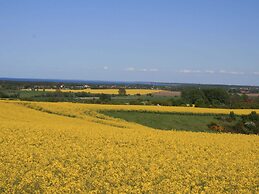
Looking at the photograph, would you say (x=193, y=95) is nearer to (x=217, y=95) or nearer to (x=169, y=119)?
(x=217, y=95)

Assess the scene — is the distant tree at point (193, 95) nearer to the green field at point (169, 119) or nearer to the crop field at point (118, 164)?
the green field at point (169, 119)

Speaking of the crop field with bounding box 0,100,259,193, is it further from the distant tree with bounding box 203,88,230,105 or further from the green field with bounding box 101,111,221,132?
the distant tree with bounding box 203,88,230,105

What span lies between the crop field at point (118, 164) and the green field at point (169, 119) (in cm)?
1731

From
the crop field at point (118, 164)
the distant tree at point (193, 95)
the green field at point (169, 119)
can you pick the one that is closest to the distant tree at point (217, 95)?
the distant tree at point (193, 95)

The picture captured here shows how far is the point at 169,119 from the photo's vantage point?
35969mm

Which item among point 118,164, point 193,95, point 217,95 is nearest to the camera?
point 118,164

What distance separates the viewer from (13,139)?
14500 millimetres

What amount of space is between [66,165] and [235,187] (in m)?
3.80

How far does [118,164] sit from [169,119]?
83.8 ft

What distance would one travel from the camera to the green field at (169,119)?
112ft

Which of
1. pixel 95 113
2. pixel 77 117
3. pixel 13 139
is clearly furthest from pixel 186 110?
pixel 13 139

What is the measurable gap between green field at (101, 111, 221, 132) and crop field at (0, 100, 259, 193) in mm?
17306

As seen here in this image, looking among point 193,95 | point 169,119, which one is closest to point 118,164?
point 169,119

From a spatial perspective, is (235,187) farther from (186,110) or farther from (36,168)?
(186,110)
